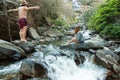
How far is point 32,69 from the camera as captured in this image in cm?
729

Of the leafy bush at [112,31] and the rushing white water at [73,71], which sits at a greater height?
the rushing white water at [73,71]

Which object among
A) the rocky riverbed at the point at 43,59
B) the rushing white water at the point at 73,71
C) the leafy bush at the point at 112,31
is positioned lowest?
the leafy bush at the point at 112,31

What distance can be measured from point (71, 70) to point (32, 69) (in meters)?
1.61

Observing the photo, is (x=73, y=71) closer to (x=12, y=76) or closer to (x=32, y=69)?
(x=32, y=69)

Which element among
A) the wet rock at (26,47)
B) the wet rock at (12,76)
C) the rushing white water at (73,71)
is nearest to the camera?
the wet rock at (12,76)

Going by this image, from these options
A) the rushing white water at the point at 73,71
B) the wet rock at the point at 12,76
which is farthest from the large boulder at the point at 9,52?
the wet rock at the point at 12,76

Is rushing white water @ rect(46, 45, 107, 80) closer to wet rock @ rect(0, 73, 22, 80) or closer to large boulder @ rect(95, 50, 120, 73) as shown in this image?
large boulder @ rect(95, 50, 120, 73)

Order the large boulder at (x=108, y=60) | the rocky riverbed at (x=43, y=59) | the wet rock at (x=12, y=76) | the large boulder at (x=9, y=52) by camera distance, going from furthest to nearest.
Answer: the large boulder at (x=9, y=52) → the large boulder at (x=108, y=60) → the rocky riverbed at (x=43, y=59) → the wet rock at (x=12, y=76)

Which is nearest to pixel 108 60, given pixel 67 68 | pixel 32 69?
pixel 67 68

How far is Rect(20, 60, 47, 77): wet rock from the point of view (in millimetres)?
7281

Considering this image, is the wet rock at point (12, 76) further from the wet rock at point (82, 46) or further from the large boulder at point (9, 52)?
the wet rock at point (82, 46)

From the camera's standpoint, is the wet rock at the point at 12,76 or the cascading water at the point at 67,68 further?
the cascading water at the point at 67,68

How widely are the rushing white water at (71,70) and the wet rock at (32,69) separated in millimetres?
412

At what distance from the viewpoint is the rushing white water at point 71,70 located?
8.00 m
